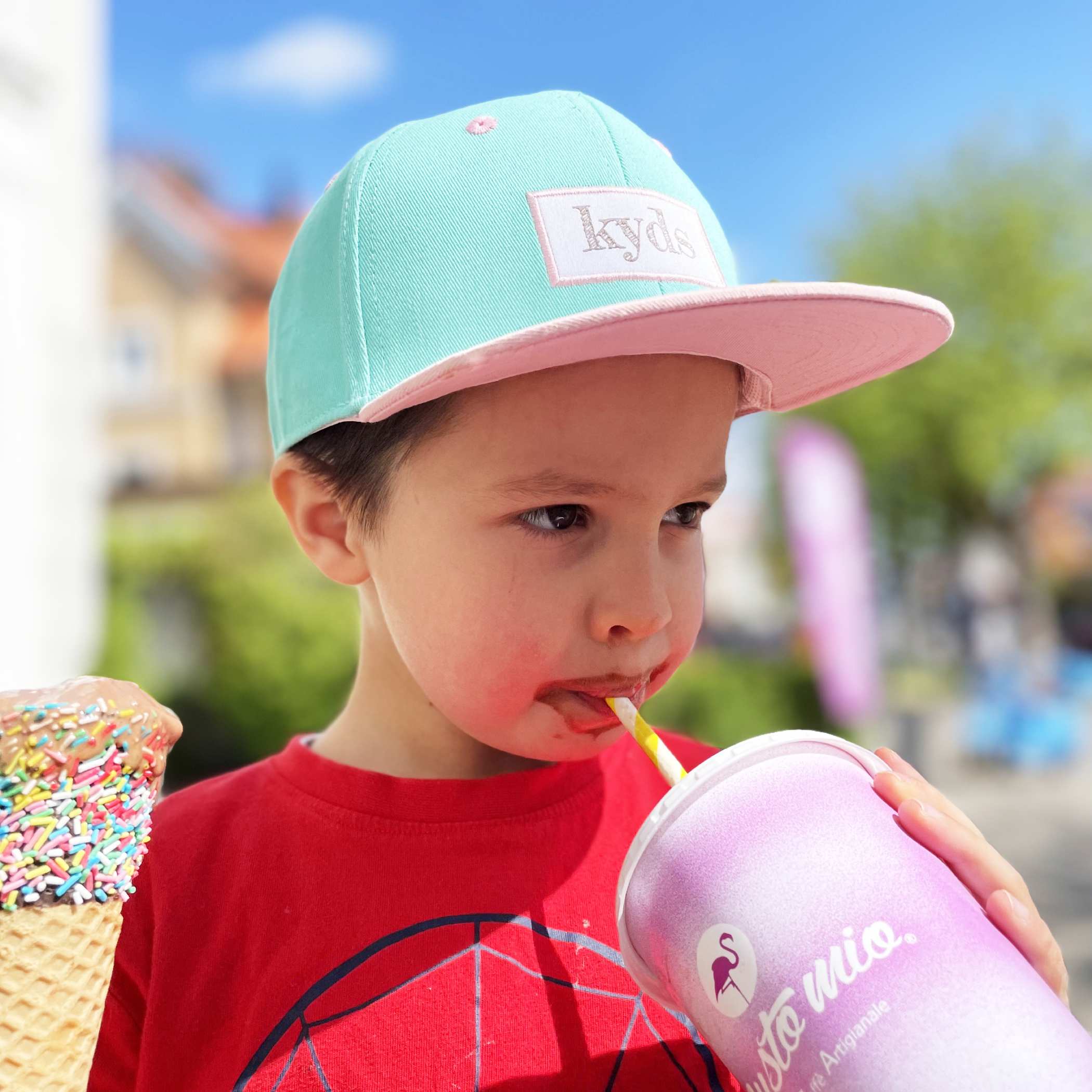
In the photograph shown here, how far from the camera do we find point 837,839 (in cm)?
110

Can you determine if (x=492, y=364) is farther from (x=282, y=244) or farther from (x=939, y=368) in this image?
(x=282, y=244)

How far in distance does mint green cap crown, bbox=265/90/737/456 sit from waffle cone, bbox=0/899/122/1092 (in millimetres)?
660

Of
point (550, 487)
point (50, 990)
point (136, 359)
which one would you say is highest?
point (136, 359)

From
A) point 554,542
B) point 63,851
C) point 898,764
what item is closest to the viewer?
point 63,851

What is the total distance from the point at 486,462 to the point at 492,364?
0.16m

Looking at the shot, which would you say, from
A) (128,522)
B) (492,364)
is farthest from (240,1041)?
(128,522)

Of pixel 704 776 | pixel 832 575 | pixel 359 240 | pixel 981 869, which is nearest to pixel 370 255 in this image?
pixel 359 240

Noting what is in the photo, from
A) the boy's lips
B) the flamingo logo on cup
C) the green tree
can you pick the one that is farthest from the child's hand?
the green tree

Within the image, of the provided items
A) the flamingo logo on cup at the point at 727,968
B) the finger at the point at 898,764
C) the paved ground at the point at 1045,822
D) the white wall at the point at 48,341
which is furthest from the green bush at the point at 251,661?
the flamingo logo on cup at the point at 727,968

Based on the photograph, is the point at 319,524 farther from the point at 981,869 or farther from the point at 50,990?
the point at 981,869

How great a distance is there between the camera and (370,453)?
1.53m

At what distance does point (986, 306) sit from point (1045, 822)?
14.1 meters

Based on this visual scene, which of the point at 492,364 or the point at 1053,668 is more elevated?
the point at 492,364

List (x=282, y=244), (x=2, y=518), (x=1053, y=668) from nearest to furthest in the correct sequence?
1. (x=2, y=518)
2. (x=1053, y=668)
3. (x=282, y=244)
